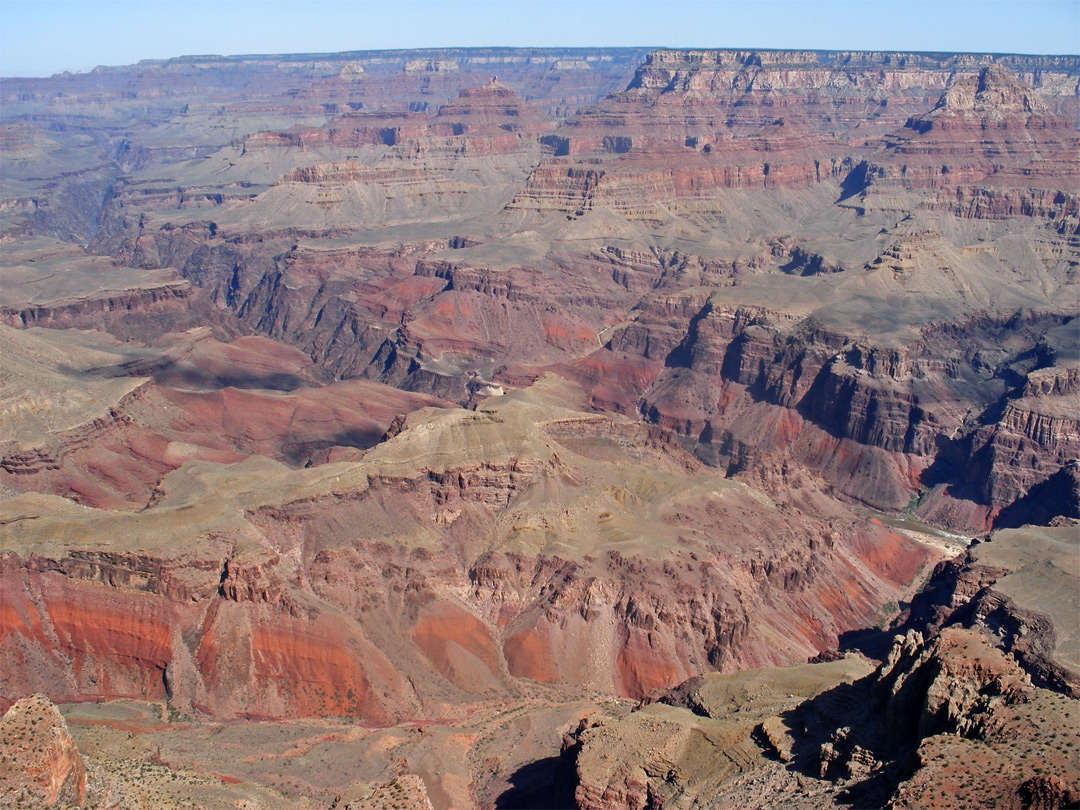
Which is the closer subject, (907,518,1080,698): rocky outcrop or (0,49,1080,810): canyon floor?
(0,49,1080,810): canyon floor

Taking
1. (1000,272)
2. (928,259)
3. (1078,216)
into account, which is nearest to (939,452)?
(928,259)

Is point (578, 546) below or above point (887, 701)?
below

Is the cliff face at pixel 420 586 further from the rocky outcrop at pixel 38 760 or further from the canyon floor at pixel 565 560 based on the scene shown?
the rocky outcrop at pixel 38 760

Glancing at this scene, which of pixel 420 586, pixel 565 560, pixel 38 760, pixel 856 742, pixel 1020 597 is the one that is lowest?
pixel 420 586

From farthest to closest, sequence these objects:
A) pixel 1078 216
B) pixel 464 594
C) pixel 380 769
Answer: pixel 1078 216 → pixel 464 594 → pixel 380 769

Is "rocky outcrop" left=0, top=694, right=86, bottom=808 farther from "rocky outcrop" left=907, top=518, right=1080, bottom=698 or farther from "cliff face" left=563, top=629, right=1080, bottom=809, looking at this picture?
"rocky outcrop" left=907, top=518, right=1080, bottom=698

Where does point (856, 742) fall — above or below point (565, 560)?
above

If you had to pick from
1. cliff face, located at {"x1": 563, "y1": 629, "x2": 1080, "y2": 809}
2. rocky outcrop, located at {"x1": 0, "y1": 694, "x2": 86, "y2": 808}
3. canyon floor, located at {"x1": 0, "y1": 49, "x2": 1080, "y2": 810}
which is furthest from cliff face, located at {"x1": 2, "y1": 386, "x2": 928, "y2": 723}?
rocky outcrop, located at {"x1": 0, "y1": 694, "x2": 86, "y2": 808}

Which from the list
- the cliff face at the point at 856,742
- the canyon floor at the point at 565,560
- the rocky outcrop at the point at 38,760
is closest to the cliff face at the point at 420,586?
the canyon floor at the point at 565,560

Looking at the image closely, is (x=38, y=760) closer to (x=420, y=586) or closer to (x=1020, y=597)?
(x=420, y=586)

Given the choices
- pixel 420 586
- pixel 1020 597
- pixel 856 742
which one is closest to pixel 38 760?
pixel 856 742

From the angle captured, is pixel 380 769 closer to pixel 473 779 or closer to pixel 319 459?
pixel 473 779
